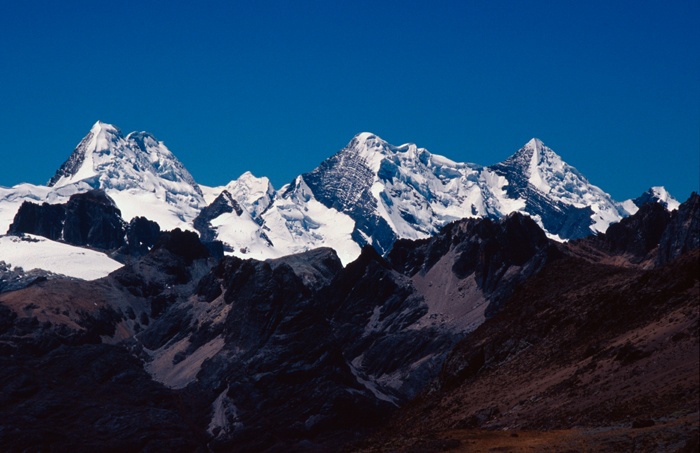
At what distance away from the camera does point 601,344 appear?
111125 mm

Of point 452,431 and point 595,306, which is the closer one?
point 452,431

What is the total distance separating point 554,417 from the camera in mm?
91750

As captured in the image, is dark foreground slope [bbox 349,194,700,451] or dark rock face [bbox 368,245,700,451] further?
dark rock face [bbox 368,245,700,451]

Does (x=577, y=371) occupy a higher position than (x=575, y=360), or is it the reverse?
(x=575, y=360)

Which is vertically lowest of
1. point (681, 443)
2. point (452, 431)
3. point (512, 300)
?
point (681, 443)

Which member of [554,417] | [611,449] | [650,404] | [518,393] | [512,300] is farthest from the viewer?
[512,300]

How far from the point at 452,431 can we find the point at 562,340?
107 feet

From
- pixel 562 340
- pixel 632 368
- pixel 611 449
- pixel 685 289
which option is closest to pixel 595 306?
pixel 562 340

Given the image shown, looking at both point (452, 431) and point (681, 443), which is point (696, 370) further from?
point (452, 431)

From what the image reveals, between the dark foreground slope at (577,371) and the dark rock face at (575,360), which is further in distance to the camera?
the dark rock face at (575,360)

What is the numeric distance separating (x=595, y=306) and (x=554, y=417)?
36.8 meters

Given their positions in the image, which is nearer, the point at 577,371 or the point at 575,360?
the point at 577,371

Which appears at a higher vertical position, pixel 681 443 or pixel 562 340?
pixel 562 340

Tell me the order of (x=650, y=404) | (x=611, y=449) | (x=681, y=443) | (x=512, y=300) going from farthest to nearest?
(x=512, y=300), (x=650, y=404), (x=611, y=449), (x=681, y=443)
